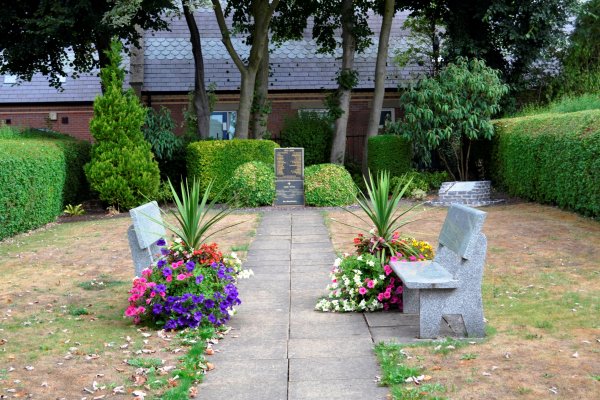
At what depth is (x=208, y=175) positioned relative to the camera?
19641mm

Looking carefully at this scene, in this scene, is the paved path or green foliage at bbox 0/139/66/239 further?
green foliage at bbox 0/139/66/239

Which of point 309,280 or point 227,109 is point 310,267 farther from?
point 227,109

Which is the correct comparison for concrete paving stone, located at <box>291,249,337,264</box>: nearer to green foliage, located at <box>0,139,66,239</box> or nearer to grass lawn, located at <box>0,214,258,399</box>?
grass lawn, located at <box>0,214,258,399</box>

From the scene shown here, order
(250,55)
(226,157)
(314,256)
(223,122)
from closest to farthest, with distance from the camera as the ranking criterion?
1. (314,256)
2. (226,157)
3. (250,55)
4. (223,122)

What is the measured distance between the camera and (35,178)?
14891 millimetres

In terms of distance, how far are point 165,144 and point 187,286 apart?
1454 cm

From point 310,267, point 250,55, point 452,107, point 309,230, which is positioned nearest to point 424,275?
point 310,267

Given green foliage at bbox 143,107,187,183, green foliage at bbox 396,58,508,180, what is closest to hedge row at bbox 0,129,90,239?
green foliage at bbox 143,107,187,183

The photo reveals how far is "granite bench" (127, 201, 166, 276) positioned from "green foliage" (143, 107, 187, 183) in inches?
515

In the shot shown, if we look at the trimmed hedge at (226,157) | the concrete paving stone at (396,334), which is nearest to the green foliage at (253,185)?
the trimmed hedge at (226,157)

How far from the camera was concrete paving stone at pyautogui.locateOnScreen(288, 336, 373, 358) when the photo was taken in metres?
6.20

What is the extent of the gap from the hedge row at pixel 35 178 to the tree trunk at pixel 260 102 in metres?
5.65

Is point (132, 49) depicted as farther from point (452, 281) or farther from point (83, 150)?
point (452, 281)

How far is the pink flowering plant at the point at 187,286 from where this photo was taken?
7.08m
